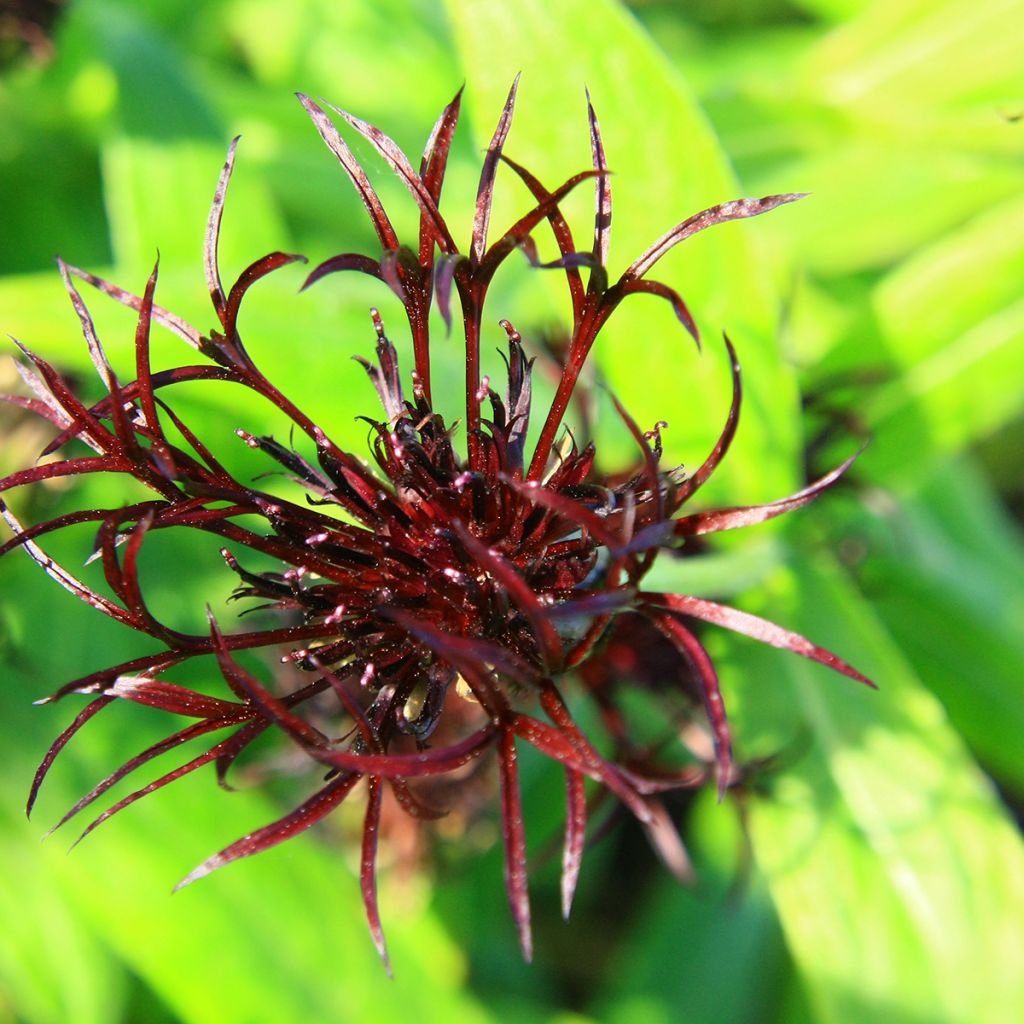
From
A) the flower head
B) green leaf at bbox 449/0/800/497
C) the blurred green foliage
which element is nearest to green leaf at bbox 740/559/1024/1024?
the blurred green foliage

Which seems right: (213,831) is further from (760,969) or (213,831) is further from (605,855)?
(760,969)

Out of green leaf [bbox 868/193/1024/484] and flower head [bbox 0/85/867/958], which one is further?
green leaf [bbox 868/193/1024/484]

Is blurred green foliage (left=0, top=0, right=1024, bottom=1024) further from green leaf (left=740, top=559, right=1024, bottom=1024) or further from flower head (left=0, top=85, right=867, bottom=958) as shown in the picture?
flower head (left=0, top=85, right=867, bottom=958)

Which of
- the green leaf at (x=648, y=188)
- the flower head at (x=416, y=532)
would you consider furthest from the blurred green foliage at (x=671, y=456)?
the flower head at (x=416, y=532)

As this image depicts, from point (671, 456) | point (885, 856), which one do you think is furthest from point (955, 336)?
point (885, 856)

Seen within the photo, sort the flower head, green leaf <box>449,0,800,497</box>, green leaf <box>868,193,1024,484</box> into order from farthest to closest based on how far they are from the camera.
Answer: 1. green leaf <box>868,193,1024,484</box>
2. green leaf <box>449,0,800,497</box>
3. the flower head

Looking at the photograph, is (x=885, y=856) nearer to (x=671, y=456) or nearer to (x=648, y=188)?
(x=671, y=456)

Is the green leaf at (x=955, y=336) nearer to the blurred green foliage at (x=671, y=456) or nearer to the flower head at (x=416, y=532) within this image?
the blurred green foliage at (x=671, y=456)

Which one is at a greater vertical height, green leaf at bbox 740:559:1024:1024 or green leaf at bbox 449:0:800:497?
green leaf at bbox 449:0:800:497
